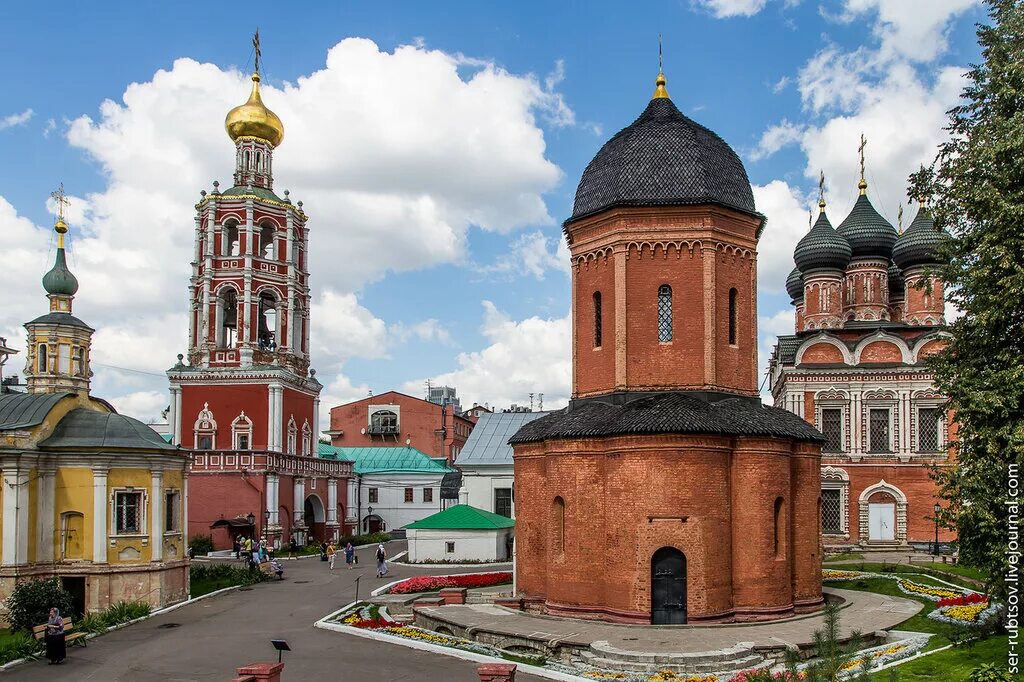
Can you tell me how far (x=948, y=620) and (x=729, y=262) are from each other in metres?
8.72

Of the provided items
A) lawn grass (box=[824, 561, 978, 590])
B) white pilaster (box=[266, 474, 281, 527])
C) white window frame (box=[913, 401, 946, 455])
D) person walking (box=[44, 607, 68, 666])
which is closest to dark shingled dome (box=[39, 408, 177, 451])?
person walking (box=[44, 607, 68, 666])

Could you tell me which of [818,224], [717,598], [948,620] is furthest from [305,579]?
[818,224]

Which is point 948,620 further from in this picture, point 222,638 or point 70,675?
point 70,675

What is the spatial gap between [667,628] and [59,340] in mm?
18965

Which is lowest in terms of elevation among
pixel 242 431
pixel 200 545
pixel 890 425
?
pixel 200 545

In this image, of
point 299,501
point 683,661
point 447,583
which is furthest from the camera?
point 299,501

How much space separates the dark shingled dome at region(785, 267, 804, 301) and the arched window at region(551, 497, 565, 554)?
29.6m

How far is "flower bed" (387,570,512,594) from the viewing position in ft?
84.5

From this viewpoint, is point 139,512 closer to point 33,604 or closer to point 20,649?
point 33,604

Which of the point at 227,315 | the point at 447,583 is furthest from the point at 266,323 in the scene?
the point at 447,583

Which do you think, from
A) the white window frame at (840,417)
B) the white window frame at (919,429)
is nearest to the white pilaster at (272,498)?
the white window frame at (840,417)

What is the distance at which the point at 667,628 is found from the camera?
17.8 metres

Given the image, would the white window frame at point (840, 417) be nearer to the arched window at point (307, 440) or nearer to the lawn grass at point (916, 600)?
the lawn grass at point (916, 600)

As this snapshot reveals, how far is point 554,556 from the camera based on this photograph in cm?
2008
